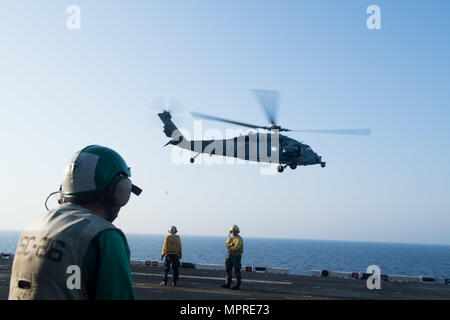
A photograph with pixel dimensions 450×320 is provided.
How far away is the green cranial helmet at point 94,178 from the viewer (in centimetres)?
257

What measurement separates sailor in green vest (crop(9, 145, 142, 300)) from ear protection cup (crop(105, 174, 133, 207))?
0.10ft

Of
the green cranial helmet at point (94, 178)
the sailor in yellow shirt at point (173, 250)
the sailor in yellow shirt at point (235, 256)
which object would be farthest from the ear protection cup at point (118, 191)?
the sailor in yellow shirt at point (173, 250)

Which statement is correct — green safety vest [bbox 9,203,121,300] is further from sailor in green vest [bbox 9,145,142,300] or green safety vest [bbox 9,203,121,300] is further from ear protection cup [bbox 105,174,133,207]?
ear protection cup [bbox 105,174,133,207]

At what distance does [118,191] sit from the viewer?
8.59 feet

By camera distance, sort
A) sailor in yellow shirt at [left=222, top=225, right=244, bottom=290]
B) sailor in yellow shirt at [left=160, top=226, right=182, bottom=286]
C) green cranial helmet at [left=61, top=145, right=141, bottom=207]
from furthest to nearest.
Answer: sailor in yellow shirt at [left=160, top=226, right=182, bottom=286], sailor in yellow shirt at [left=222, top=225, right=244, bottom=290], green cranial helmet at [left=61, top=145, right=141, bottom=207]

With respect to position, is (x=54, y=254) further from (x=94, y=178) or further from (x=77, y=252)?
(x=94, y=178)

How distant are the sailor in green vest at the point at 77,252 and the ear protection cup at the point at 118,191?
0.10ft

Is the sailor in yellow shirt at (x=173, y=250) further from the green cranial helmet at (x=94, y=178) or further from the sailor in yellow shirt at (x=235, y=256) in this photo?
the green cranial helmet at (x=94, y=178)

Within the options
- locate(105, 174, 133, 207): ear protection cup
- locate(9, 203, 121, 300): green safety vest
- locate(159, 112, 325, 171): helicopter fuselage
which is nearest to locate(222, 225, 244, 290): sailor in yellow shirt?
locate(159, 112, 325, 171): helicopter fuselage

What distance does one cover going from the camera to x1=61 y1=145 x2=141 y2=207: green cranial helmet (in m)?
2.57

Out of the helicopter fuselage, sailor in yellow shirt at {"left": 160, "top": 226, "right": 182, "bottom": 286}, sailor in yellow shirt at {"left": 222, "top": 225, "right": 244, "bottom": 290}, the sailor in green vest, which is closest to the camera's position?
the sailor in green vest
